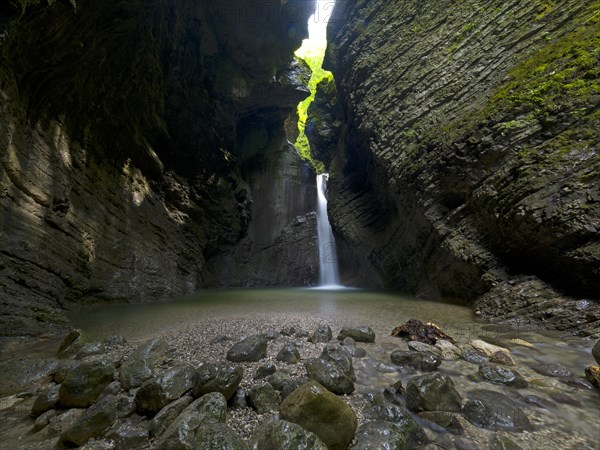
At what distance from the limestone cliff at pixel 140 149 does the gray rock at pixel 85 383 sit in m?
3.56

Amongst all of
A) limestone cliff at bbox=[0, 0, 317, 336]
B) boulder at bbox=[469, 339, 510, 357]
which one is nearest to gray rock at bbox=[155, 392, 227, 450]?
boulder at bbox=[469, 339, 510, 357]

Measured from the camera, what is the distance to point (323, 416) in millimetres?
2271

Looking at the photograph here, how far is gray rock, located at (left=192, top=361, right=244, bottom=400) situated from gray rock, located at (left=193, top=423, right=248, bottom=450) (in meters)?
0.61

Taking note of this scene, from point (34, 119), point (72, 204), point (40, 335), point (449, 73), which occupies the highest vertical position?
point (449, 73)

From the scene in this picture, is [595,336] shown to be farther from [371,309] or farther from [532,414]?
[371,309]

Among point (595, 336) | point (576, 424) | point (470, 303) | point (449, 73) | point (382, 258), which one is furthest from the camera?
point (382, 258)

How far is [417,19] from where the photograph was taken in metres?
13.2

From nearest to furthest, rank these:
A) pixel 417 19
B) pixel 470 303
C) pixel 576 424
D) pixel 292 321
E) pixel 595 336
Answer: pixel 576 424 → pixel 595 336 → pixel 292 321 → pixel 470 303 → pixel 417 19

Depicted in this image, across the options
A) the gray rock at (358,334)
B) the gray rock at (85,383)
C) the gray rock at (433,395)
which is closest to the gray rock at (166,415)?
the gray rock at (85,383)

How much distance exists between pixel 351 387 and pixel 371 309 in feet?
17.5

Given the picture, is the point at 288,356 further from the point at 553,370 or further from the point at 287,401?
the point at 553,370

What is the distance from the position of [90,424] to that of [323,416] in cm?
182

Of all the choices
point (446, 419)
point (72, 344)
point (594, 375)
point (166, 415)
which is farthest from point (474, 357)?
point (72, 344)

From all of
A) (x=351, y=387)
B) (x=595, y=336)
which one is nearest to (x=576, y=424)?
(x=351, y=387)
